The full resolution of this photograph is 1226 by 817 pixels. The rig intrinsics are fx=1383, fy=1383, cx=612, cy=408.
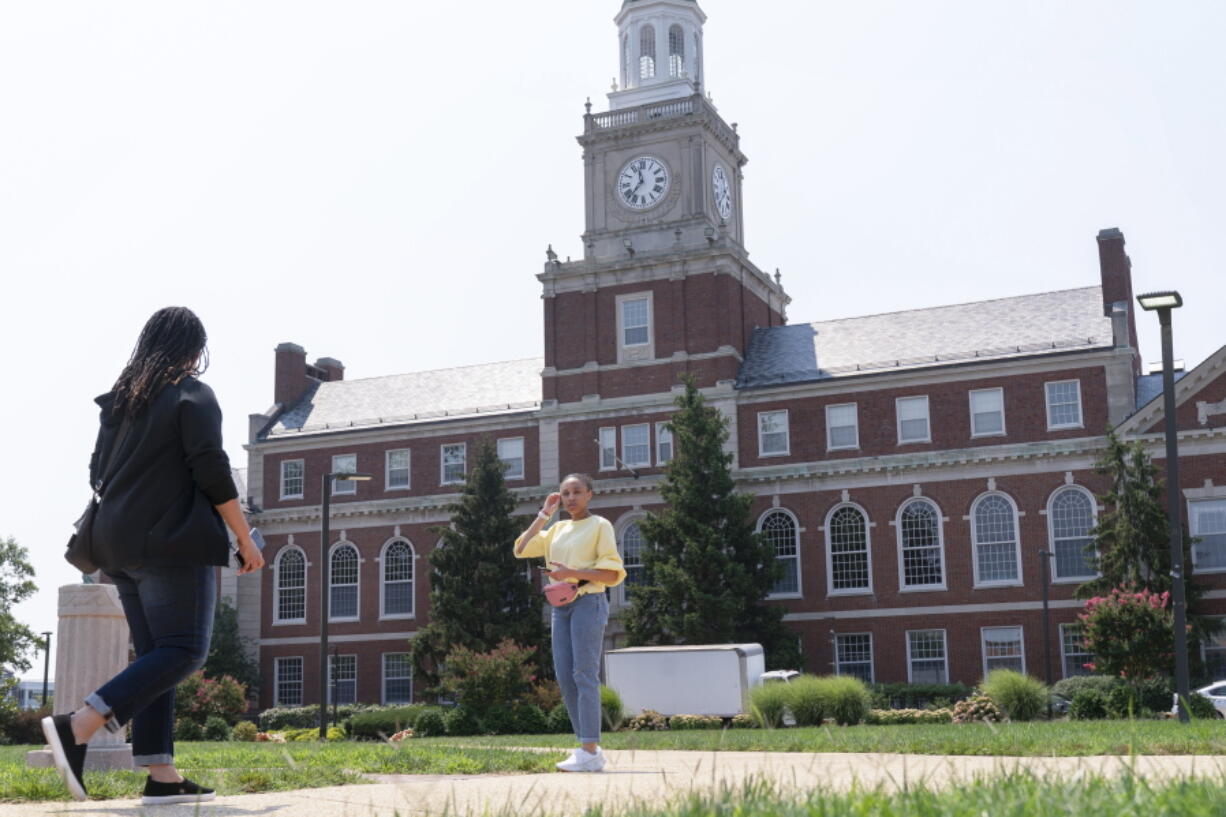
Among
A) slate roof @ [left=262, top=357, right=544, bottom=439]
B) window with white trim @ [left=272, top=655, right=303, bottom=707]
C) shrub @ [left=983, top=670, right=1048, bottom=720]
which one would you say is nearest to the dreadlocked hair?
shrub @ [left=983, top=670, right=1048, bottom=720]

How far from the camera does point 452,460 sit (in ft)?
178

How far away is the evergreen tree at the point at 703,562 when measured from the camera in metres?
42.9

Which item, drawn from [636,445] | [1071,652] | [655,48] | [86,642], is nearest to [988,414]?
[1071,652]

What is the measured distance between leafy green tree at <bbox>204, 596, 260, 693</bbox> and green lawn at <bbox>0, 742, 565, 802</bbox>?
43.8 m

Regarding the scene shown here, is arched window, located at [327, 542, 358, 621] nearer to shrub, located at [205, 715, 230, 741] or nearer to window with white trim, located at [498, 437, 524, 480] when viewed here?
window with white trim, located at [498, 437, 524, 480]

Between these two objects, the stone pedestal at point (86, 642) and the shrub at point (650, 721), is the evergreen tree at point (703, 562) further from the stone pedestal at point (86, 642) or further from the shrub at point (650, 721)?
the stone pedestal at point (86, 642)

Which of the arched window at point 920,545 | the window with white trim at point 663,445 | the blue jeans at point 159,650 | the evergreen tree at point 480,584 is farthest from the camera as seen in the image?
the window with white trim at point 663,445

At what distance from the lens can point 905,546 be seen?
4591 centimetres

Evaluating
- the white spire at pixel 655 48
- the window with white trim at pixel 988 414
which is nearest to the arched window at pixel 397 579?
the white spire at pixel 655 48

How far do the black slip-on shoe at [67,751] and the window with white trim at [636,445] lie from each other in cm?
4340

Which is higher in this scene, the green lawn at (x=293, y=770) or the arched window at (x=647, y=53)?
the arched window at (x=647, y=53)

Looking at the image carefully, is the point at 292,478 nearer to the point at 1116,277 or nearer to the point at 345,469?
Result: the point at 345,469

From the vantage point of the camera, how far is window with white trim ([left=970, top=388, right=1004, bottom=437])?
149 ft

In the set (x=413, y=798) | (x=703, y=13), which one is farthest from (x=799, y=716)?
(x=703, y=13)
